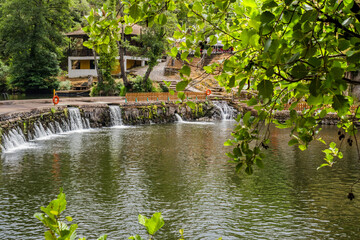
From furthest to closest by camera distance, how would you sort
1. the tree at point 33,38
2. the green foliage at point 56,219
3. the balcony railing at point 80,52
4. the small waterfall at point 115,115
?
1. the balcony railing at point 80,52
2. the tree at point 33,38
3. the small waterfall at point 115,115
4. the green foliage at point 56,219

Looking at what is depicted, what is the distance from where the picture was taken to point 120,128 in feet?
95.1

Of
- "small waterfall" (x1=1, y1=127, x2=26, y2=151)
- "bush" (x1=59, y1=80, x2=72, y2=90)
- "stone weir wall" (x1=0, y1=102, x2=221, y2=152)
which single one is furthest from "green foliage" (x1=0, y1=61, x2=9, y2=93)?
"small waterfall" (x1=1, y1=127, x2=26, y2=151)

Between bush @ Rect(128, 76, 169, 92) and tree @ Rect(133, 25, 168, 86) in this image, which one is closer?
tree @ Rect(133, 25, 168, 86)

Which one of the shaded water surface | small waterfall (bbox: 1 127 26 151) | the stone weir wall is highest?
the stone weir wall

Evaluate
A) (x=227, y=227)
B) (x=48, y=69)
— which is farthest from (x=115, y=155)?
(x=48, y=69)

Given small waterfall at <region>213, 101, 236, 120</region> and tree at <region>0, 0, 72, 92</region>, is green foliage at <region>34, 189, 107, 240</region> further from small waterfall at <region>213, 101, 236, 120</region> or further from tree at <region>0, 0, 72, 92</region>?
tree at <region>0, 0, 72, 92</region>

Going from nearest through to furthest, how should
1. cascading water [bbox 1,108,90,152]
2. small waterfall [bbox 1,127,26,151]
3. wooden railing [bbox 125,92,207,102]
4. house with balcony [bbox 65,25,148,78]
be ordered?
small waterfall [bbox 1,127,26,151]
cascading water [bbox 1,108,90,152]
wooden railing [bbox 125,92,207,102]
house with balcony [bbox 65,25,148,78]

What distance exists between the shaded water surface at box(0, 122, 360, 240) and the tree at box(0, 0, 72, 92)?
26435 mm

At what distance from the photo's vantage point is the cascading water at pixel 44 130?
20.4 metres

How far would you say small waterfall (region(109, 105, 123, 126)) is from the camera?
101ft

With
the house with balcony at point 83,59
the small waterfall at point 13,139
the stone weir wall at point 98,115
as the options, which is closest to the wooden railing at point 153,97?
the stone weir wall at point 98,115

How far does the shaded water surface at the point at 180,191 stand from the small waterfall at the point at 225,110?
1519 cm

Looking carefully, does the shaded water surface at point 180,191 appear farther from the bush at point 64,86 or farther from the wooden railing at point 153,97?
the bush at point 64,86

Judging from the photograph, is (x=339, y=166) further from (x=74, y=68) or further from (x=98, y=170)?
(x=74, y=68)
